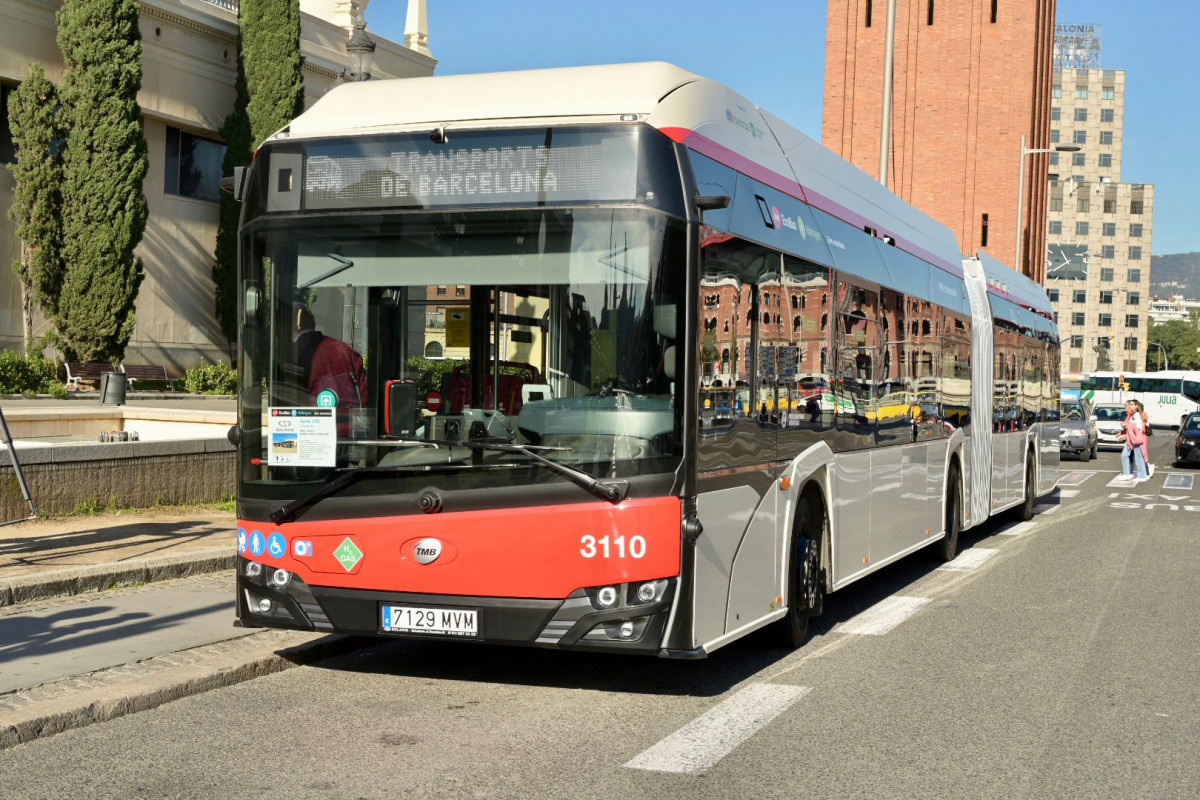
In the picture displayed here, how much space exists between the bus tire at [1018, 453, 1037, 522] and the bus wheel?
508 cm

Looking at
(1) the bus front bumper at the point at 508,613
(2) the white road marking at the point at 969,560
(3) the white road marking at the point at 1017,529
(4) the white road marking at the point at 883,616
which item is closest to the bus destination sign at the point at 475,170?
(1) the bus front bumper at the point at 508,613

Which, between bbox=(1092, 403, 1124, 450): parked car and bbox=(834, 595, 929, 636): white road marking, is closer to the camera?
bbox=(834, 595, 929, 636): white road marking

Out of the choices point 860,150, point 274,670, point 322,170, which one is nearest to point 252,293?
point 322,170

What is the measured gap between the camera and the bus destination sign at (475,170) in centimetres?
659

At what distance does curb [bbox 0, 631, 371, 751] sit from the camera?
20.3ft

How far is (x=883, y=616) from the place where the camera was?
33.7 ft

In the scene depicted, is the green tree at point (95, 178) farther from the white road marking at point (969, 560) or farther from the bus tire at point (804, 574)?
the bus tire at point (804, 574)

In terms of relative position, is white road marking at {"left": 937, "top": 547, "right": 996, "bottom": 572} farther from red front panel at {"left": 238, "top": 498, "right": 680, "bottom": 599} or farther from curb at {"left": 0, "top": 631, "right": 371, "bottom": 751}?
red front panel at {"left": 238, "top": 498, "right": 680, "bottom": 599}

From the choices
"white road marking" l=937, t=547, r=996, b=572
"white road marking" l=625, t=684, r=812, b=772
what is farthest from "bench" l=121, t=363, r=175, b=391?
"white road marking" l=625, t=684, r=812, b=772

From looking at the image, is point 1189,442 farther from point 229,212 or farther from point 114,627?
point 114,627

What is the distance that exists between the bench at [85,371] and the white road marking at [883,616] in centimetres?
2247

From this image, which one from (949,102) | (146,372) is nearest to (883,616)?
(146,372)

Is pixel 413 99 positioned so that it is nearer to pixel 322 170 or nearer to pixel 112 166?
pixel 322 170

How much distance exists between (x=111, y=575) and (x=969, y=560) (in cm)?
845
